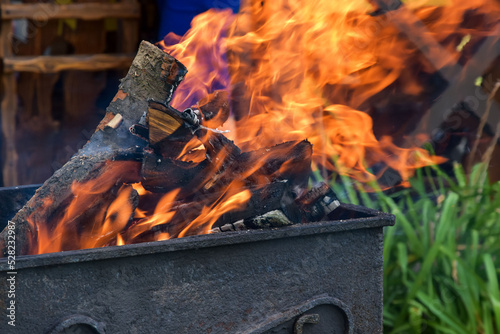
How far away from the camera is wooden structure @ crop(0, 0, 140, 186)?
3.57m

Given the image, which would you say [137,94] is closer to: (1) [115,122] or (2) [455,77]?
(1) [115,122]

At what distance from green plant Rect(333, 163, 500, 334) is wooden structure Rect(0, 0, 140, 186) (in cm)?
195

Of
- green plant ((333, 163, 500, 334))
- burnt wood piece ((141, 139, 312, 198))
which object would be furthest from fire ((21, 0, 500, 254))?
green plant ((333, 163, 500, 334))

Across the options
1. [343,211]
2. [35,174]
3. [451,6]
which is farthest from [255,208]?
[35,174]

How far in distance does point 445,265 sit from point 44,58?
8.72 feet

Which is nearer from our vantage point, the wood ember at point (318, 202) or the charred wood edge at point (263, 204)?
the charred wood edge at point (263, 204)

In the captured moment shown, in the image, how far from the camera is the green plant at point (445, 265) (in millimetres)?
2227

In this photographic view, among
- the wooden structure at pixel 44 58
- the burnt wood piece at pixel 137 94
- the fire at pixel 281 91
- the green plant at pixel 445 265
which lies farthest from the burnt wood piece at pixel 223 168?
the wooden structure at pixel 44 58

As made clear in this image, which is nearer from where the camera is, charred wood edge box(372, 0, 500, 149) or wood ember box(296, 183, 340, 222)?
wood ember box(296, 183, 340, 222)

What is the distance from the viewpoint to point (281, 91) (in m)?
2.57

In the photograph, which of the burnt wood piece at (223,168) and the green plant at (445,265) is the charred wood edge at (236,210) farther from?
the green plant at (445,265)

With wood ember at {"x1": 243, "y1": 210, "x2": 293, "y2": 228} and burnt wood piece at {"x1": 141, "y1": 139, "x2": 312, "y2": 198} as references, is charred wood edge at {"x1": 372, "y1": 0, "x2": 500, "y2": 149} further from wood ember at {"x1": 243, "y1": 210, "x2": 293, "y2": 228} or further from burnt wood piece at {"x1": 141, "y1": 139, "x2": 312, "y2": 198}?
wood ember at {"x1": 243, "y1": 210, "x2": 293, "y2": 228}

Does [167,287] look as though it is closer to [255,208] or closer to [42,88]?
[255,208]

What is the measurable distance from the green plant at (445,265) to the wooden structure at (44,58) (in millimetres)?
1949
